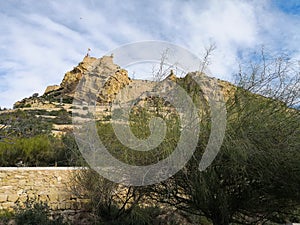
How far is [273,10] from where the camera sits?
668cm

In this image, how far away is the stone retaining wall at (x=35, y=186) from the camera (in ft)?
30.1

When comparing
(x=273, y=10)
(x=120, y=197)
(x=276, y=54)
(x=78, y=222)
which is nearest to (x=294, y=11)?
(x=273, y=10)

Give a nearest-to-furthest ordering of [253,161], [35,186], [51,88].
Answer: [253,161], [35,186], [51,88]

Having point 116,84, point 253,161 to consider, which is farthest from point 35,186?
point 253,161

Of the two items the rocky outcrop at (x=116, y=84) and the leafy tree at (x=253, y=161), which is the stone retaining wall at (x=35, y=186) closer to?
the rocky outcrop at (x=116, y=84)

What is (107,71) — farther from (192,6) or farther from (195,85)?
(192,6)

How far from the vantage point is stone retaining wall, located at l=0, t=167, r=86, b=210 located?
916 cm

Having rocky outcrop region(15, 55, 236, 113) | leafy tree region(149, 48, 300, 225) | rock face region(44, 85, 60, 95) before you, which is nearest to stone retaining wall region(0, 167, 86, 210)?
rocky outcrop region(15, 55, 236, 113)

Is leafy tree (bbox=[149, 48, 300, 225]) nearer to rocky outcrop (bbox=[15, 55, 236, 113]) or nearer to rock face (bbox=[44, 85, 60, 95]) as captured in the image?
rocky outcrop (bbox=[15, 55, 236, 113])

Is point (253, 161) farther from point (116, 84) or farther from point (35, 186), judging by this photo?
point (35, 186)

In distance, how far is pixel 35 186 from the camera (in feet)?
31.4

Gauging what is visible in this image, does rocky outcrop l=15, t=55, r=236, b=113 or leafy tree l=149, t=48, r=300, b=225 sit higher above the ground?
rocky outcrop l=15, t=55, r=236, b=113

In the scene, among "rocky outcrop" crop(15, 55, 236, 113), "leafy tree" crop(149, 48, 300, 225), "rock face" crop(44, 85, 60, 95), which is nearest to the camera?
"leafy tree" crop(149, 48, 300, 225)

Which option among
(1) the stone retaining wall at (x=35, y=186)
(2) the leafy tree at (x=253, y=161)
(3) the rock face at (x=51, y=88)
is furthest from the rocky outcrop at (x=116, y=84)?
(3) the rock face at (x=51, y=88)
